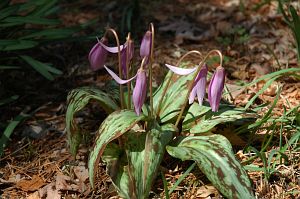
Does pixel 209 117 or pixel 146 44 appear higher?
pixel 146 44

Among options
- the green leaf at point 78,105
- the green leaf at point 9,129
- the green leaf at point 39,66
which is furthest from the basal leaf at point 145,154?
the green leaf at point 39,66

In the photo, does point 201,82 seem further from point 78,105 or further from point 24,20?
point 24,20

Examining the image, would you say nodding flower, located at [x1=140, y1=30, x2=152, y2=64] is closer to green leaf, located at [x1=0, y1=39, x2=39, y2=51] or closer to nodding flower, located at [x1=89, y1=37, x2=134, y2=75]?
nodding flower, located at [x1=89, y1=37, x2=134, y2=75]

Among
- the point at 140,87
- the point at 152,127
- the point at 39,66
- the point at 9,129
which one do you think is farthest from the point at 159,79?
the point at 140,87

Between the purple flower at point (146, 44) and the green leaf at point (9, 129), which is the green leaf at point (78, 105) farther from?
the green leaf at point (9, 129)

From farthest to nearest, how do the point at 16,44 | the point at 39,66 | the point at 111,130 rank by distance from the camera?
the point at 39,66
the point at 16,44
the point at 111,130
